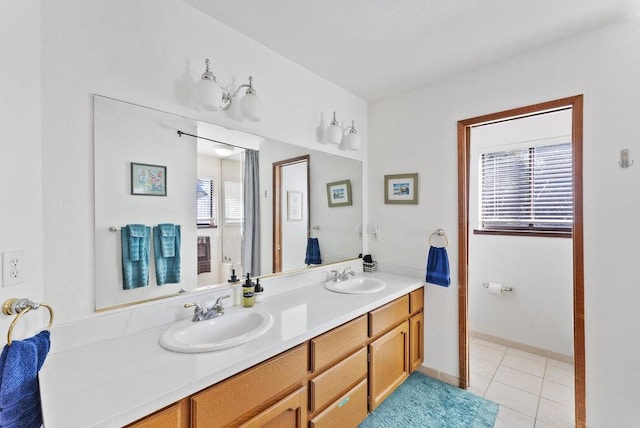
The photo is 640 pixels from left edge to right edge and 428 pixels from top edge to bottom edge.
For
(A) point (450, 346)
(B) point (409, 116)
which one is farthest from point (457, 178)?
(A) point (450, 346)

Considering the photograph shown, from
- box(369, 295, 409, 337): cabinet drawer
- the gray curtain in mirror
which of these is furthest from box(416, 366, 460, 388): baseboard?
the gray curtain in mirror

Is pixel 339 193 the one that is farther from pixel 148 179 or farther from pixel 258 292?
pixel 148 179

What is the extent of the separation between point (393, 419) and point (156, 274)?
5.65 ft

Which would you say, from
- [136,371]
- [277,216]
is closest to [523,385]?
[277,216]

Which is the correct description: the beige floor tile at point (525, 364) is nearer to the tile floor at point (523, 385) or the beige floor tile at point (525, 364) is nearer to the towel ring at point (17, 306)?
the tile floor at point (523, 385)

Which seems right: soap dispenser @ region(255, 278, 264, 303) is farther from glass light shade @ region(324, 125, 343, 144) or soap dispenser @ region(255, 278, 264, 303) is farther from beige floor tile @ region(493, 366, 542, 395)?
beige floor tile @ region(493, 366, 542, 395)

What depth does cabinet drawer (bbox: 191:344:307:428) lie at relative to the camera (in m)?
0.95

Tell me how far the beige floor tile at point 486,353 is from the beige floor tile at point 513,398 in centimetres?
40

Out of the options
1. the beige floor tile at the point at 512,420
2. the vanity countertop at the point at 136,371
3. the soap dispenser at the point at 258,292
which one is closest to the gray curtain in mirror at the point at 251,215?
the soap dispenser at the point at 258,292

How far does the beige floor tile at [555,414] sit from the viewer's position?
1821mm

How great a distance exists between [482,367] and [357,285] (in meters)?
1.35

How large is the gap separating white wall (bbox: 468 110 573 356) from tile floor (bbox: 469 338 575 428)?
0.20m

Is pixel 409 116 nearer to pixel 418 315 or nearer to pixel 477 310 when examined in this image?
pixel 418 315

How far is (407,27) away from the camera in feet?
5.46
